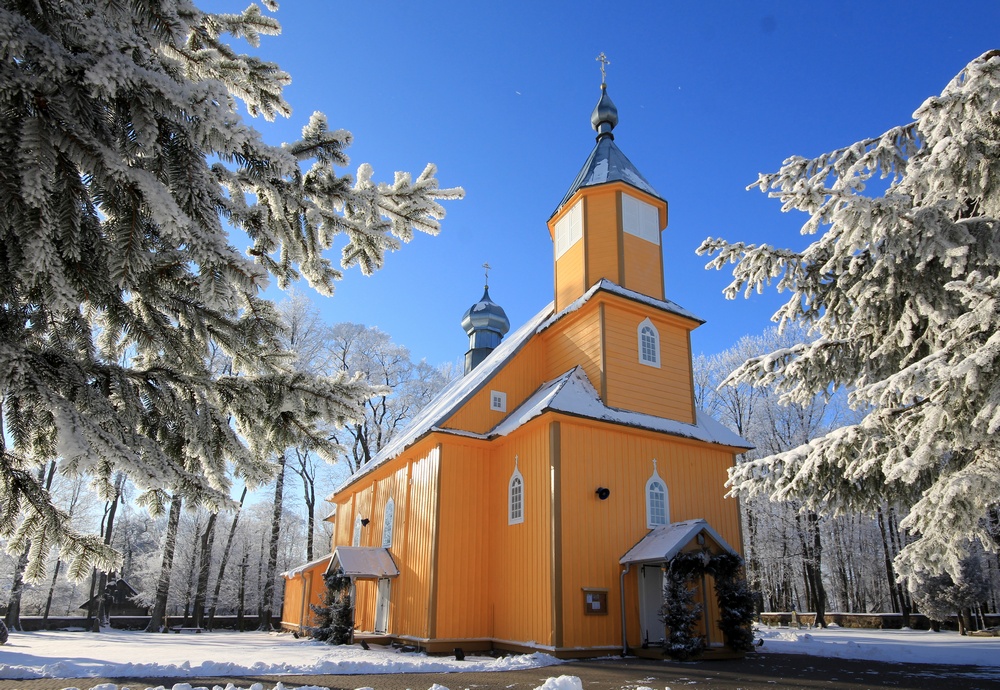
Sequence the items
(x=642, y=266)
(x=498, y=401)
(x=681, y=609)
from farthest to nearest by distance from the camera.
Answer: (x=642, y=266), (x=498, y=401), (x=681, y=609)

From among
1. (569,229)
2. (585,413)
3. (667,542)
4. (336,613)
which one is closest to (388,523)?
(336,613)

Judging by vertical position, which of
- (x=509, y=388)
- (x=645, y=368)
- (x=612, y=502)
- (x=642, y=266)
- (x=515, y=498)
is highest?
(x=642, y=266)

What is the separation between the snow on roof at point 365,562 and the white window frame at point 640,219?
10633 mm

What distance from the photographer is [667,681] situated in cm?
862

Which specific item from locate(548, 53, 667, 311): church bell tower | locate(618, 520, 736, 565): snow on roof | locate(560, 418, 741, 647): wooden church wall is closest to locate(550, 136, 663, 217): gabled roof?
locate(548, 53, 667, 311): church bell tower

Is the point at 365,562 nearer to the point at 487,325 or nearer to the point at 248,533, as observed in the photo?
the point at 487,325

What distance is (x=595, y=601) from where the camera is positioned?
12.2 meters

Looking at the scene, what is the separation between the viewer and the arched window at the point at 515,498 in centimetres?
1351

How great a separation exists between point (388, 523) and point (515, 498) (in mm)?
5061

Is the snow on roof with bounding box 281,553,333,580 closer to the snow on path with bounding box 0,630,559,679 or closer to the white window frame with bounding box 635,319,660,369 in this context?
the snow on path with bounding box 0,630,559,679

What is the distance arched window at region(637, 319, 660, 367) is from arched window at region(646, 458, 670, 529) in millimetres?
2520

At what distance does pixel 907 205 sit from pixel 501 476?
36.2ft

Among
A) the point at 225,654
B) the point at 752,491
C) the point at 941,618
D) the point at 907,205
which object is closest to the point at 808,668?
the point at 752,491

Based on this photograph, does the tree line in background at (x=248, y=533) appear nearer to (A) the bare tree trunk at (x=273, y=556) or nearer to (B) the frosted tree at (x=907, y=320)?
(A) the bare tree trunk at (x=273, y=556)
